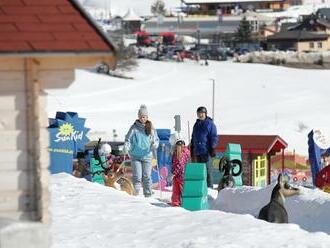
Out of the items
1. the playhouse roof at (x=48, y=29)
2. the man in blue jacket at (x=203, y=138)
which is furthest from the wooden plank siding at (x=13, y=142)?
the man in blue jacket at (x=203, y=138)

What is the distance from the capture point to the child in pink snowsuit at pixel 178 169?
544 inches

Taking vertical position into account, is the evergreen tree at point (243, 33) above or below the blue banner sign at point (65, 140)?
above

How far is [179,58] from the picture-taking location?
201 ft

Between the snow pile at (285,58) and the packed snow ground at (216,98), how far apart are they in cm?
1043

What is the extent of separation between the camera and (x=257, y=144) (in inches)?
703

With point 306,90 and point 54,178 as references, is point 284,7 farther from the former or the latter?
point 54,178

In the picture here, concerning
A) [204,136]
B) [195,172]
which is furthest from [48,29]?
[204,136]

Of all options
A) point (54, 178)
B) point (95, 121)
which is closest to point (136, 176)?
point (54, 178)

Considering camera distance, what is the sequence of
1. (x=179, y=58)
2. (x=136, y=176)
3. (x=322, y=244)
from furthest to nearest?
(x=179, y=58) → (x=136, y=176) → (x=322, y=244)

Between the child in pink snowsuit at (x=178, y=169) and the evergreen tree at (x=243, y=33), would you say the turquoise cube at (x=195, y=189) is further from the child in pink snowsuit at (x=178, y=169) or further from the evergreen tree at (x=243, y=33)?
the evergreen tree at (x=243, y=33)

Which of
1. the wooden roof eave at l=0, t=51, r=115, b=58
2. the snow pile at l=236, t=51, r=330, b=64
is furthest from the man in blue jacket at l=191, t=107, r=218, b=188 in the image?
the snow pile at l=236, t=51, r=330, b=64

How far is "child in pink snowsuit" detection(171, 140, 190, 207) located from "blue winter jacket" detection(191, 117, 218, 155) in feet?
1.76

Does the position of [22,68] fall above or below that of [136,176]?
above

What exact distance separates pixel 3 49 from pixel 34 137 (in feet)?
2.51
